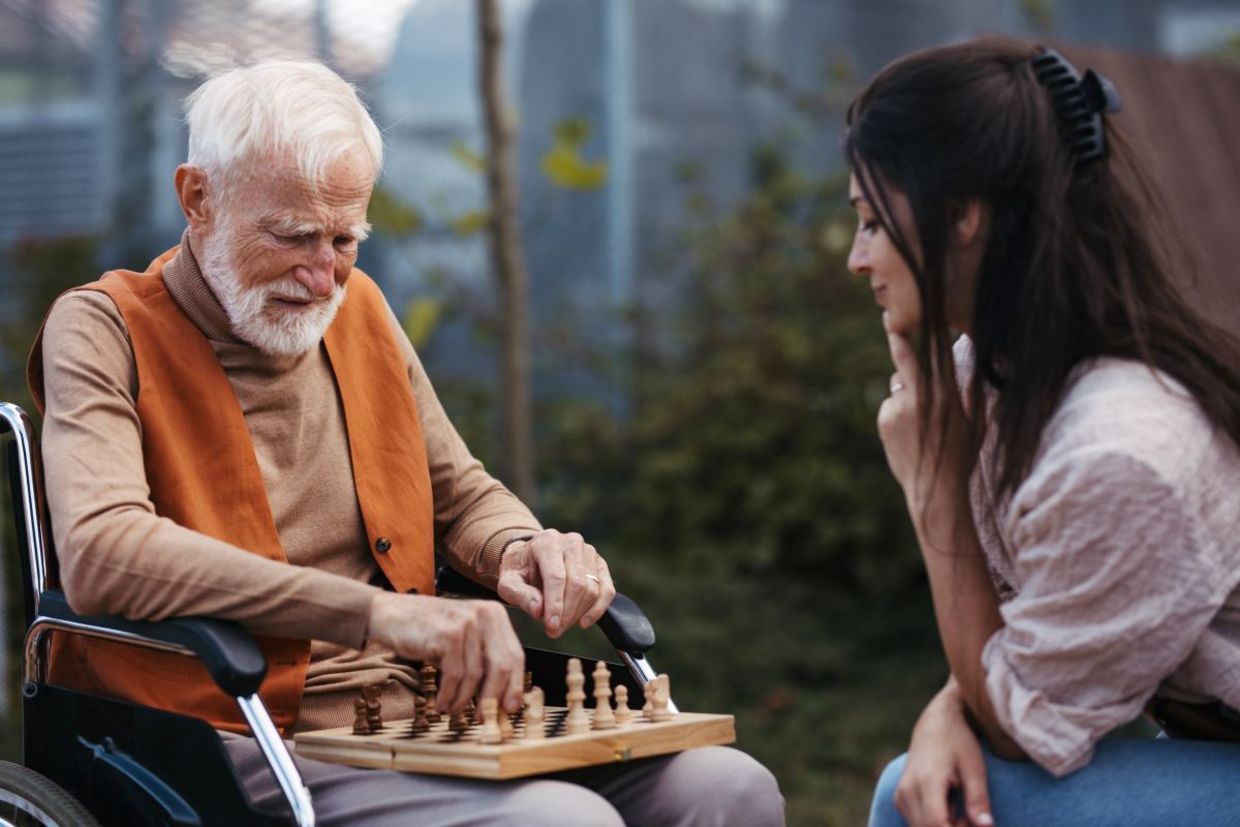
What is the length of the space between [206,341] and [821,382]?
505cm

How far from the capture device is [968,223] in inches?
86.8

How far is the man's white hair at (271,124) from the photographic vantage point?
8.69ft

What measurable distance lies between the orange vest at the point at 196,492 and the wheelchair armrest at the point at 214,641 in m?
0.18

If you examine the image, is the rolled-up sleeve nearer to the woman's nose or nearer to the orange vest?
the woman's nose

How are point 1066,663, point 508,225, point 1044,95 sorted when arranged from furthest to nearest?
point 508,225
point 1044,95
point 1066,663

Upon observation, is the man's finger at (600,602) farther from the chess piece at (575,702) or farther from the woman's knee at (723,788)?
the woman's knee at (723,788)

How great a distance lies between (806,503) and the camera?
7176mm

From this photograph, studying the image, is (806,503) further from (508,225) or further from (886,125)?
(886,125)

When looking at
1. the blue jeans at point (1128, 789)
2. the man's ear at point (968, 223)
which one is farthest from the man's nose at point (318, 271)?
the blue jeans at point (1128, 789)

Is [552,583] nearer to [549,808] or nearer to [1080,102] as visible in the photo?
[549,808]

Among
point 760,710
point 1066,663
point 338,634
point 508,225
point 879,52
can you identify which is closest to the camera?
point 1066,663

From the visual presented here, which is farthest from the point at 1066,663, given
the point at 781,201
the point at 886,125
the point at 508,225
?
the point at 781,201

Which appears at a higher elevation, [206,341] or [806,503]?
[206,341]

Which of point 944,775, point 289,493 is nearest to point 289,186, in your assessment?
point 289,493
